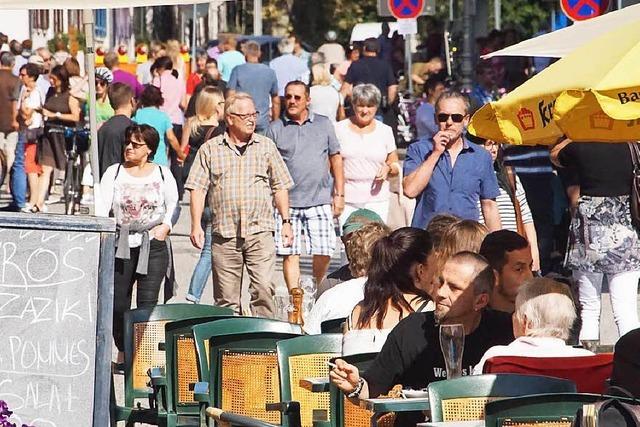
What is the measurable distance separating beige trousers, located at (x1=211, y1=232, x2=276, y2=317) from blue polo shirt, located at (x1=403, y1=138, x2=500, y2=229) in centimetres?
126

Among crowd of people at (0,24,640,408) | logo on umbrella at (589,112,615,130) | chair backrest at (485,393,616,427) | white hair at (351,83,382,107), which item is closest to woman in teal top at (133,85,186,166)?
A: crowd of people at (0,24,640,408)

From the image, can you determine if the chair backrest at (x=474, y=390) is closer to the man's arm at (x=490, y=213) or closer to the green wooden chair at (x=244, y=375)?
the green wooden chair at (x=244, y=375)

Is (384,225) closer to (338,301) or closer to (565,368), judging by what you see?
(338,301)

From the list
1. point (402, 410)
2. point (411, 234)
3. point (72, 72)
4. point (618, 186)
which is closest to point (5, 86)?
point (72, 72)

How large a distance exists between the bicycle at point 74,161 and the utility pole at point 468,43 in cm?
946

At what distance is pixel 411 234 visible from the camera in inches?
282

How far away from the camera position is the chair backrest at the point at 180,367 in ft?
25.6

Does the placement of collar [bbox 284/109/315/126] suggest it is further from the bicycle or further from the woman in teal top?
the bicycle

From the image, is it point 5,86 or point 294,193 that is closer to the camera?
Result: point 294,193

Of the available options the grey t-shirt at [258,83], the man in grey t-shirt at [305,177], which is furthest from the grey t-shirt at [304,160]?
the grey t-shirt at [258,83]

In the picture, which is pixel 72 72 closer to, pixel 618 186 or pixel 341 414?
pixel 618 186

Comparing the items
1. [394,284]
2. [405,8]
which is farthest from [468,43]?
[394,284]

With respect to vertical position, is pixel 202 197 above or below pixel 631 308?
above

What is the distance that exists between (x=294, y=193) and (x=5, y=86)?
817 centimetres
